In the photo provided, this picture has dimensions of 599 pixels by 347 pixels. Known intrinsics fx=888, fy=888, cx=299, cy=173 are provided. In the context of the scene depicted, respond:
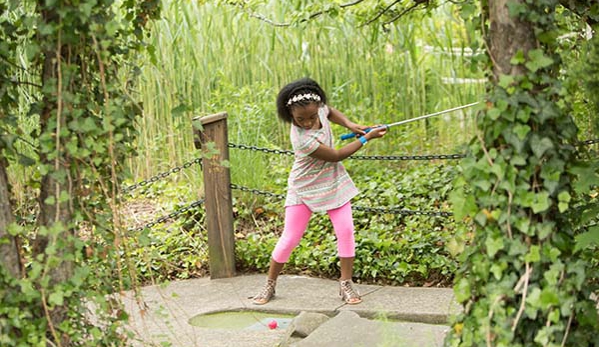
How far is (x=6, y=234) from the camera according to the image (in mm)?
3400

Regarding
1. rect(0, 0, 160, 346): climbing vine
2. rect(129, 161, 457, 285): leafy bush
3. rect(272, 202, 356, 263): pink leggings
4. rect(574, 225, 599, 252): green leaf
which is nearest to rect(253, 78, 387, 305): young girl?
rect(272, 202, 356, 263): pink leggings

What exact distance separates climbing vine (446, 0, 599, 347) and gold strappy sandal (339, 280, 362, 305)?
2.00 meters

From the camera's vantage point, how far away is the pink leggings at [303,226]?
5.27m

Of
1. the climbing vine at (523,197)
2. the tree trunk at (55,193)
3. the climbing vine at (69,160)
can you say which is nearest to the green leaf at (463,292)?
the climbing vine at (523,197)

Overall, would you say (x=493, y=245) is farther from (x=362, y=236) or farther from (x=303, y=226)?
(x=362, y=236)

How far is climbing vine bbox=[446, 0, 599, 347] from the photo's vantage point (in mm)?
3145

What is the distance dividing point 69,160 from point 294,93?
1978 millimetres

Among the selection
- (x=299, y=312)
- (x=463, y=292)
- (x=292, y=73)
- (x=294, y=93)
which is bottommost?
(x=299, y=312)

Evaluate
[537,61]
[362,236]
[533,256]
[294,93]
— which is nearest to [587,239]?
[533,256]

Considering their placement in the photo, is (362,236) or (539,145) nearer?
(539,145)

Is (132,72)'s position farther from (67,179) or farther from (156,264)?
(156,264)

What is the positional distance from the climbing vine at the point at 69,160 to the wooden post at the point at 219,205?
7.08 ft

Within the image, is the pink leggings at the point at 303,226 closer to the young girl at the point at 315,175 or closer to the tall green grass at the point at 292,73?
the young girl at the point at 315,175

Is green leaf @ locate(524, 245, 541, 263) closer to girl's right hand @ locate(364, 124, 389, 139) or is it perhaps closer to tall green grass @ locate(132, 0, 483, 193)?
girl's right hand @ locate(364, 124, 389, 139)
